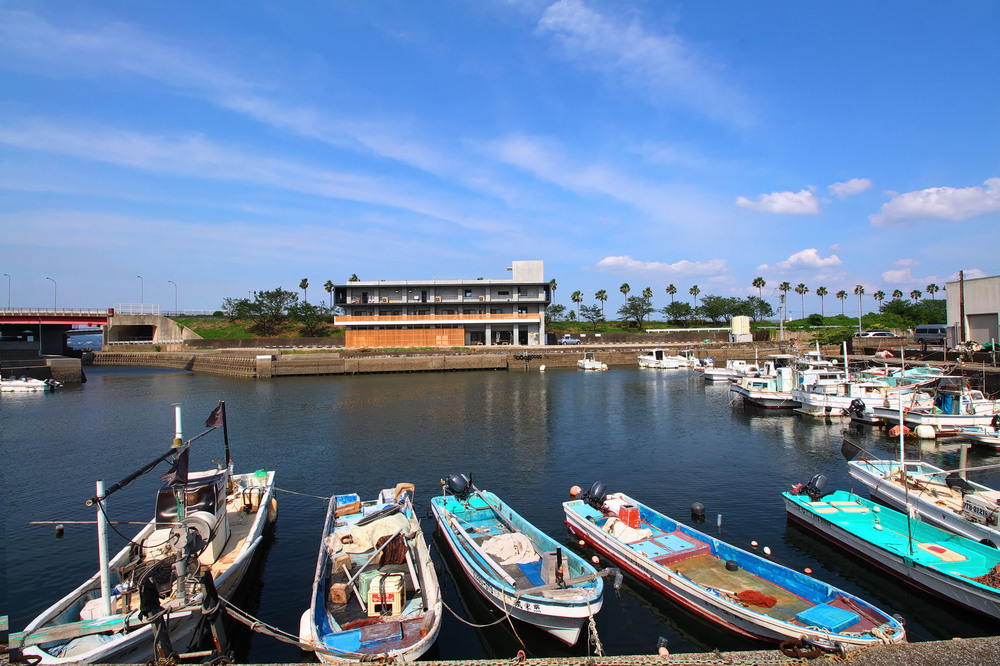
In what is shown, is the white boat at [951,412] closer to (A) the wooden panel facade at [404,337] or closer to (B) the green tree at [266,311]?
(A) the wooden panel facade at [404,337]

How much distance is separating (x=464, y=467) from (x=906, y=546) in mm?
16822

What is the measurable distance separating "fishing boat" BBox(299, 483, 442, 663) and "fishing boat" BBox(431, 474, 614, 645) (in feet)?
4.82

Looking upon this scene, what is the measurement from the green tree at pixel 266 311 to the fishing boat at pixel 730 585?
333 ft

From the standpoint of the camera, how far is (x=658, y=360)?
255ft

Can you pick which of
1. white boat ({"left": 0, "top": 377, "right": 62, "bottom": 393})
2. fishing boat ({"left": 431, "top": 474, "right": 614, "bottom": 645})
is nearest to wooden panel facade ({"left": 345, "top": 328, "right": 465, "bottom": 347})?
white boat ({"left": 0, "top": 377, "right": 62, "bottom": 393})

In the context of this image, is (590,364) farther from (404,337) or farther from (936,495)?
(936,495)

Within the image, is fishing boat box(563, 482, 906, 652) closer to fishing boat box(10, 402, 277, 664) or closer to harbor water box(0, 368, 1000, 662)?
harbor water box(0, 368, 1000, 662)

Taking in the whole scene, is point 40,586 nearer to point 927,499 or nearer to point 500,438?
point 500,438

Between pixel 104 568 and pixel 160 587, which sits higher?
pixel 104 568

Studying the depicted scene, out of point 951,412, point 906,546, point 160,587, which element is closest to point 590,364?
point 951,412

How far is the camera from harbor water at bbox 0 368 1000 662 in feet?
41.4

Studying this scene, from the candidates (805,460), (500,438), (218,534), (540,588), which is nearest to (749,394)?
(805,460)

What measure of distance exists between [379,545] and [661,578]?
7.05m

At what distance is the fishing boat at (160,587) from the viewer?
931 cm
